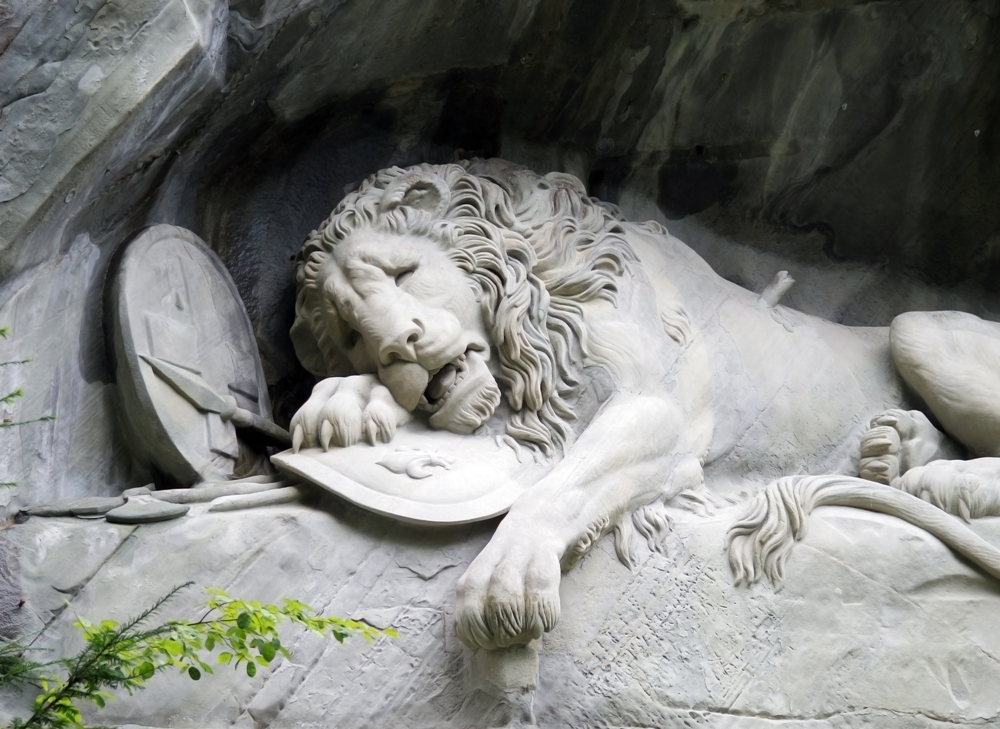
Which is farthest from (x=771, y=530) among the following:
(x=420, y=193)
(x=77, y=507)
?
(x=77, y=507)

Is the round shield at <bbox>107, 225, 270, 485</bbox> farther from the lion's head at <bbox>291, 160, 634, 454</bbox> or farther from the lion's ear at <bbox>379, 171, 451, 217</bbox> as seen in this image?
the lion's ear at <bbox>379, 171, 451, 217</bbox>

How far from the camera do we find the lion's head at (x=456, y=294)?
Answer: 3.11 m

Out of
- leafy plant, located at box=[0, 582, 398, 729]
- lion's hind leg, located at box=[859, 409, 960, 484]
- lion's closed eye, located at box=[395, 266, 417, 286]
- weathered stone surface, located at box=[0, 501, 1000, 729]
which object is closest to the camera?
leafy plant, located at box=[0, 582, 398, 729]

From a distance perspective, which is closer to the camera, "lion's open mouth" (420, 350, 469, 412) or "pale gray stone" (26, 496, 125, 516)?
"pale gray stone" (26, 496, 125, 516)

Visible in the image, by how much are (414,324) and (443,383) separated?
0.15 m

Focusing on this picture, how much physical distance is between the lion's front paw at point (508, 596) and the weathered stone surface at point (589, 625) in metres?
0.14

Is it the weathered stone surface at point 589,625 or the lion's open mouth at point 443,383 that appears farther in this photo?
the lion's open mouth at point 443,383

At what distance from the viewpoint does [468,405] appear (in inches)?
122

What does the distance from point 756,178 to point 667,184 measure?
9.6 inches

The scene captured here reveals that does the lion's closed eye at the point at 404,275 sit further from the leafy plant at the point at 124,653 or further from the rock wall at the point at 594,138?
the leafy plant at the point at 124,653

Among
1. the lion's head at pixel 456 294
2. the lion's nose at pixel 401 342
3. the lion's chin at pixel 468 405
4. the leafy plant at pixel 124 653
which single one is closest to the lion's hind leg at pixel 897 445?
the lion's head at pixel 456 294

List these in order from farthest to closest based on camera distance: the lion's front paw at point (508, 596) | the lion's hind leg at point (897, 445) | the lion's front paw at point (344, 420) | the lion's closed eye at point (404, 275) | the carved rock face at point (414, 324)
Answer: the lion's hind leg at point (897, 445)
the lion's closed eye at point (404, 275)
the carved rock face at point (414, 324)
the lion's front paw at point (344, 420)
the lion's front paw at point (508, 596)

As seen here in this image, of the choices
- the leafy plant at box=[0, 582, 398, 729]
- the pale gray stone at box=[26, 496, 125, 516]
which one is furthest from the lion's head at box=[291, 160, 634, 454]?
the leafy plant at box=[0, 582, 398, 729]

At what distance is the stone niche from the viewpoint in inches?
109
